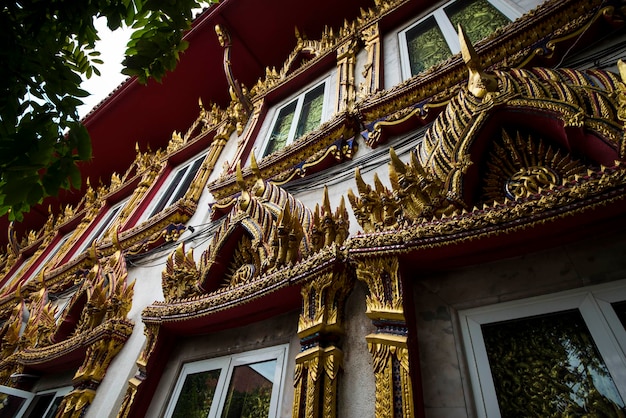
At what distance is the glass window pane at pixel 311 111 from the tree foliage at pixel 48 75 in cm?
239

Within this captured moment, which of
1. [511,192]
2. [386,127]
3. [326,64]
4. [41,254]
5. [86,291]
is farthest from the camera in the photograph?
[41,254]

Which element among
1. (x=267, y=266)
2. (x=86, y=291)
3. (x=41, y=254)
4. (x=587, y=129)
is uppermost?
(x=41, y=254)

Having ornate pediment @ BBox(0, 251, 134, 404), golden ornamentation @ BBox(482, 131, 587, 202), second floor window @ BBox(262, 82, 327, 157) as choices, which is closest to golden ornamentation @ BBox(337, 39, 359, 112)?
second floor window @ BBox(262, 82, 327, 157)

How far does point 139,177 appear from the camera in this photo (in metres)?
7.26

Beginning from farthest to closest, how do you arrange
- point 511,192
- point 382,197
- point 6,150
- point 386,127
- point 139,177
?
point 139,177 → point 386,127 → point 382,197 → point 511,192 → point 6,150

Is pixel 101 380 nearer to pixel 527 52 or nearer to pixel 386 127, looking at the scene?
pixel 386 127

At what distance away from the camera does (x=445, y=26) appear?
12.1 ft

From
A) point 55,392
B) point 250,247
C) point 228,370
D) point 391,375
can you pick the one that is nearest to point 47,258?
point 55,392

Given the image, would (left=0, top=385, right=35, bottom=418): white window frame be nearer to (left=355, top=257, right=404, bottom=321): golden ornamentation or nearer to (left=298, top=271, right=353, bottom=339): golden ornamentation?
(left=298, top=271, right=353, bottom=339): golden ornamentation

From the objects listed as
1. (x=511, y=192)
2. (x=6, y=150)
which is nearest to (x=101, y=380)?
(x=6, y=150)

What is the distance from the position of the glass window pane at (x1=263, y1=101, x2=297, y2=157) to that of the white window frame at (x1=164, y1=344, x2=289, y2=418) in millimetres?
2731

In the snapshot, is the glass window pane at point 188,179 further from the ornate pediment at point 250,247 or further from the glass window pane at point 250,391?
the glass window pane at point 250,391

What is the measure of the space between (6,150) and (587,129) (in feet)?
7.84

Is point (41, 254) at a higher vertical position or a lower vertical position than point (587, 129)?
higher
